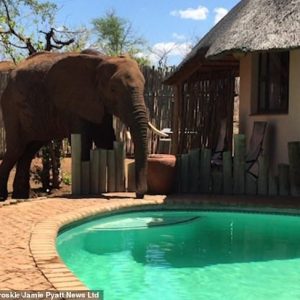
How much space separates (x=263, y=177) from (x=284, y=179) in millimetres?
338

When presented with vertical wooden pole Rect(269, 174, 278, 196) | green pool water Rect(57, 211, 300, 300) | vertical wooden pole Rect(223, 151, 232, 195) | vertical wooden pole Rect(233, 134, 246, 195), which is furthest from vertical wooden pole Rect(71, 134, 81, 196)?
vertical wooden pole Rect(269, 174, 278, 196)

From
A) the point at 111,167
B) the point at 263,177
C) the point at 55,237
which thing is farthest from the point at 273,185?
the point at 55,237

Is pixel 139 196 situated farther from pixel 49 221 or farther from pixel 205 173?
pixel 49 221

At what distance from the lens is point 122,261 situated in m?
5.52

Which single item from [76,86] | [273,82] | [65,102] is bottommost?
[65,102]

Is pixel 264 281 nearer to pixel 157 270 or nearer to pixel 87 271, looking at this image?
pixel 157 270

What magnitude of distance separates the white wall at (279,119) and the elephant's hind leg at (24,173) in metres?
4.12

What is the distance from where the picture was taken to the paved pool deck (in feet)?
12.6

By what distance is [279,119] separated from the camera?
32.6 ft

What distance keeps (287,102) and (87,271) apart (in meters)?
6.00

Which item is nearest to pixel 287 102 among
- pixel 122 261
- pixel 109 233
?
pixel 109 233

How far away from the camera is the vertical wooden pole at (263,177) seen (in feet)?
29.6

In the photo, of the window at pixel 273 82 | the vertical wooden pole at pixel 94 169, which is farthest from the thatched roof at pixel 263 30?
the vertical wooden pole at pixel 94 169

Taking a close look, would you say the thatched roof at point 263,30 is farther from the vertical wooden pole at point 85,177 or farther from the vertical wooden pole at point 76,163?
the vertical wooden pole at point 85,177
